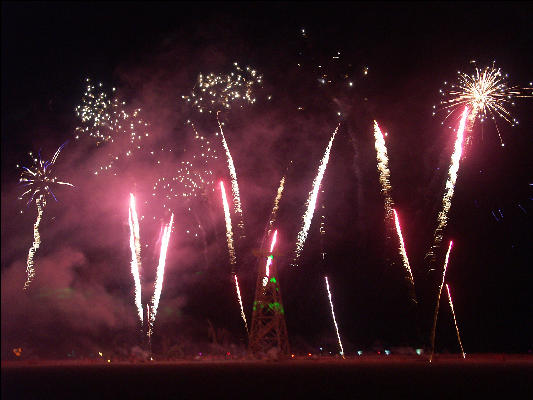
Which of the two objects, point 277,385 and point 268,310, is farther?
point 268,310

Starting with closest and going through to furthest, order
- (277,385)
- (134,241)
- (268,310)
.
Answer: (277,385)
(134,241)
(268,310)

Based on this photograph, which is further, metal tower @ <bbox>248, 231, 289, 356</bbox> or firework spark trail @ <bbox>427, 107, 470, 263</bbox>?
metal tower @ <bbox>248, 231, 289, 356</bbox>

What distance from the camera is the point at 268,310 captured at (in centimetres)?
3338

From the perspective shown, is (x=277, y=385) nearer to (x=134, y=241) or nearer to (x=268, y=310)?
(x=268, y=310)

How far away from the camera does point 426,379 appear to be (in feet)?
69.4

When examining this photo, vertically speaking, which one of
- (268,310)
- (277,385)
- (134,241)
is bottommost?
(277,385)

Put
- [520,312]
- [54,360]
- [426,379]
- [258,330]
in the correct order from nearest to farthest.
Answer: [426,379], [258,330], [54,360], [520,312]

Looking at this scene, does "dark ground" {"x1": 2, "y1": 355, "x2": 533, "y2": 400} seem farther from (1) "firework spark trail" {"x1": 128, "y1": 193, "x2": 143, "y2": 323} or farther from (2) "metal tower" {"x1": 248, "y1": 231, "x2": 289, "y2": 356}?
(2) "metal tower" {"x1": 248, "y1": 231, "x2": 289, "y2": 356}

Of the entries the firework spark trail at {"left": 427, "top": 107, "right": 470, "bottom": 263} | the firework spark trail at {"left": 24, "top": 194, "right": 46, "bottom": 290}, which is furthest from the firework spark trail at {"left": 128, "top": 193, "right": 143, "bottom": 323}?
the firework spark trail at {"left": 427, "top": 107, "right": 470, "bottom": 263}

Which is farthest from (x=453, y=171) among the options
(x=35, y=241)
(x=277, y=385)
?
(x=35, y=241)

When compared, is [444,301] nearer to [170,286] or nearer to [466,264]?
[466,264]

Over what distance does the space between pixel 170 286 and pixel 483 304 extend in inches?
953

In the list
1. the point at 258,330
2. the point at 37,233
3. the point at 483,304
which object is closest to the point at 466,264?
the point at 483,304

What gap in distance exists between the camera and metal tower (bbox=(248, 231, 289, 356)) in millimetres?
32281
